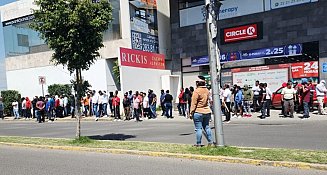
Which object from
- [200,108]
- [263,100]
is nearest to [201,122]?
[200,108]

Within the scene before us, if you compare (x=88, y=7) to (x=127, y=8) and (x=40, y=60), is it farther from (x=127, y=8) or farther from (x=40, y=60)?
(x=40, y=60)

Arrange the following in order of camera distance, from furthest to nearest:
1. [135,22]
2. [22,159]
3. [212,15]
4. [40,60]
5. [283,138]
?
[40,60] → [135,22] → [283,138] → [22,159] → [212,15]

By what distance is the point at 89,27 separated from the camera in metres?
11.3

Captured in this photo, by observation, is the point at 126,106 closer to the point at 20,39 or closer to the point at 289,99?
the point at 289,99

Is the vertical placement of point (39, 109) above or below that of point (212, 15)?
below

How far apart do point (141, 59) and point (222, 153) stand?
17.6 meters

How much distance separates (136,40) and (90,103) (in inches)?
217

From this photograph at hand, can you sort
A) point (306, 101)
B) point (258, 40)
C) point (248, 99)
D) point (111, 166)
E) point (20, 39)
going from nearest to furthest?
point (111, 166) → point (306, 101) → point (248, 99) → point (258, 40) → point (20, 39)

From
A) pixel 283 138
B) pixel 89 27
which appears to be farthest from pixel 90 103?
pixel 283 138

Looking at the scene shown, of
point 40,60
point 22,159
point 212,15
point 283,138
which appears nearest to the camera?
point 212,15

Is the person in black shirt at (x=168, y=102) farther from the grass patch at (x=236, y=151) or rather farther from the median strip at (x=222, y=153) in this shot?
the grass patch at (x=236, y=151)

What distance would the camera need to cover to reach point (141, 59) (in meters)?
25.3

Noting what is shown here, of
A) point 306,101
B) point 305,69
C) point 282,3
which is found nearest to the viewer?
point 306,101

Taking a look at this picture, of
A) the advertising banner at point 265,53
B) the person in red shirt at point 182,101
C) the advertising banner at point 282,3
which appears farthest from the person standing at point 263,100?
the advertising banner at point 282,3
